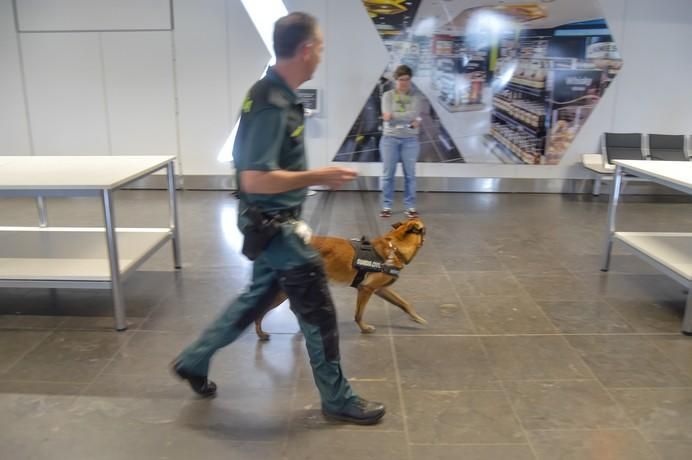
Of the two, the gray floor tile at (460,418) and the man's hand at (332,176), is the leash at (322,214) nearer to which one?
the gray floor tile at (460,418)

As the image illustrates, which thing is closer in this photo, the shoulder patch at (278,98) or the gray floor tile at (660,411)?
the shoulder patch at (278,98)

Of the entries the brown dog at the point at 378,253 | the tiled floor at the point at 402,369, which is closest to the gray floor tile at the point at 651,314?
the tiled floor at the point at 402,369

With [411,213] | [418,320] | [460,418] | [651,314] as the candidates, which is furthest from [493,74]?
[460,418]

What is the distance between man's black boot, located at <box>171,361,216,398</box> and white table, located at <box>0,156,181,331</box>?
0.88 m

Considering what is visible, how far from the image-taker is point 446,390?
2453 mm

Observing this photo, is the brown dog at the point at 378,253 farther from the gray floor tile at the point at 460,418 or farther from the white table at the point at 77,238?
the white table at the point at 77,238

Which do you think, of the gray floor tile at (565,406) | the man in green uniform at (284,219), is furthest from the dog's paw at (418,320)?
the man in green uniform at (284,219)

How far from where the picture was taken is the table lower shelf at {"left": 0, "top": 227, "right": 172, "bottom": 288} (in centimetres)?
300

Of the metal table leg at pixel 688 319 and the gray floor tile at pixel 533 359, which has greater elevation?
the metal table leg at pixel 688 319

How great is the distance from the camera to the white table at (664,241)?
9.93ft

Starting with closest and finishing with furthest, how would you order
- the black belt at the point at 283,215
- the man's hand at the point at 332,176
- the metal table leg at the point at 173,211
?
the man's hand at the point at 332,176
the black belt at the point at 283,215
the metal table leg at the point at 173,211

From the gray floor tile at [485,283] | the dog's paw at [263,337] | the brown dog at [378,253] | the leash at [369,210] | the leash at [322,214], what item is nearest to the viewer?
the brown dog at [378,253]

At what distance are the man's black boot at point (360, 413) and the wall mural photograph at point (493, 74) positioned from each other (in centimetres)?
484

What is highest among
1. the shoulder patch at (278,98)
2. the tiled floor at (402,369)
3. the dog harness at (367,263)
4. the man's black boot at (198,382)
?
the shoulder patch at (278,98)
